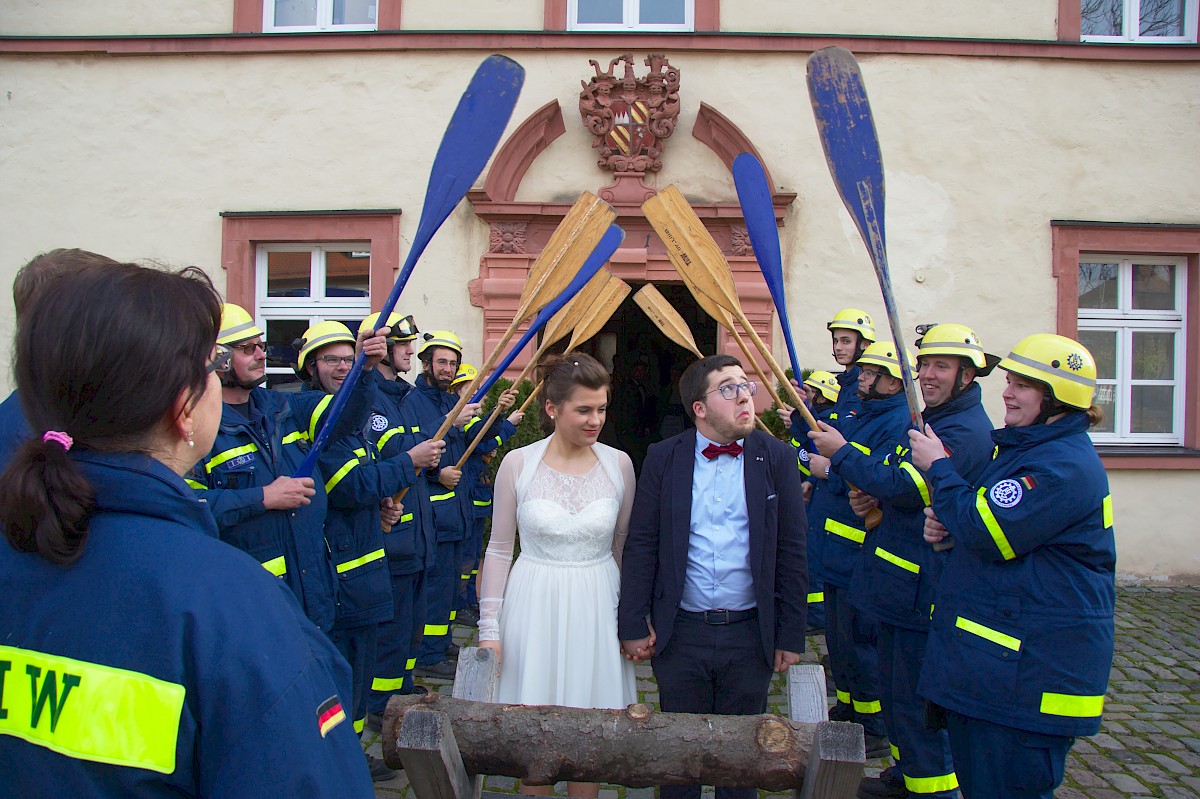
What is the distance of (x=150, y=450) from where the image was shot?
1103 mm

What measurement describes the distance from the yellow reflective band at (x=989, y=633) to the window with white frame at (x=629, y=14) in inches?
294

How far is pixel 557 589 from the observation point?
302cm

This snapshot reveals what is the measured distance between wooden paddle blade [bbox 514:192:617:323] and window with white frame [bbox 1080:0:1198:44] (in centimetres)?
723

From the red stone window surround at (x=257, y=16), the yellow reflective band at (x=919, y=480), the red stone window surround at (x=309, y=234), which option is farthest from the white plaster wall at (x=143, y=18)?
the yellow reflective band at (x=919, y=480)

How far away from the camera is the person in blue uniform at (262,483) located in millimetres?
3119

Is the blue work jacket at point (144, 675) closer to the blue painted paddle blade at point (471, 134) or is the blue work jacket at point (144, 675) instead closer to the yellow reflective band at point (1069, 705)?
the yellow reflective band at point (1069, 705)

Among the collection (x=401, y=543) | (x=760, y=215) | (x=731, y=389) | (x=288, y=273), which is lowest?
(x=401, y=543)

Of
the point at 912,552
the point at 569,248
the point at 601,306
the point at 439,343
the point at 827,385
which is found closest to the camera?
the point at 912,552

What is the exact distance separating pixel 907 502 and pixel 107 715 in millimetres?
3355

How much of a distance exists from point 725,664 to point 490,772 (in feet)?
3.41

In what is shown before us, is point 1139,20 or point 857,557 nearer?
point 857,557

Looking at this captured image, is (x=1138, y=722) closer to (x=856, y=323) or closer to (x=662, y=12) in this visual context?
(x=856, y=323)

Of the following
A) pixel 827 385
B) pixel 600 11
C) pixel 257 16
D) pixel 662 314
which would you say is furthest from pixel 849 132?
pixel 257 16

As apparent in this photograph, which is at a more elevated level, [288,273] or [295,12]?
[295,12]
